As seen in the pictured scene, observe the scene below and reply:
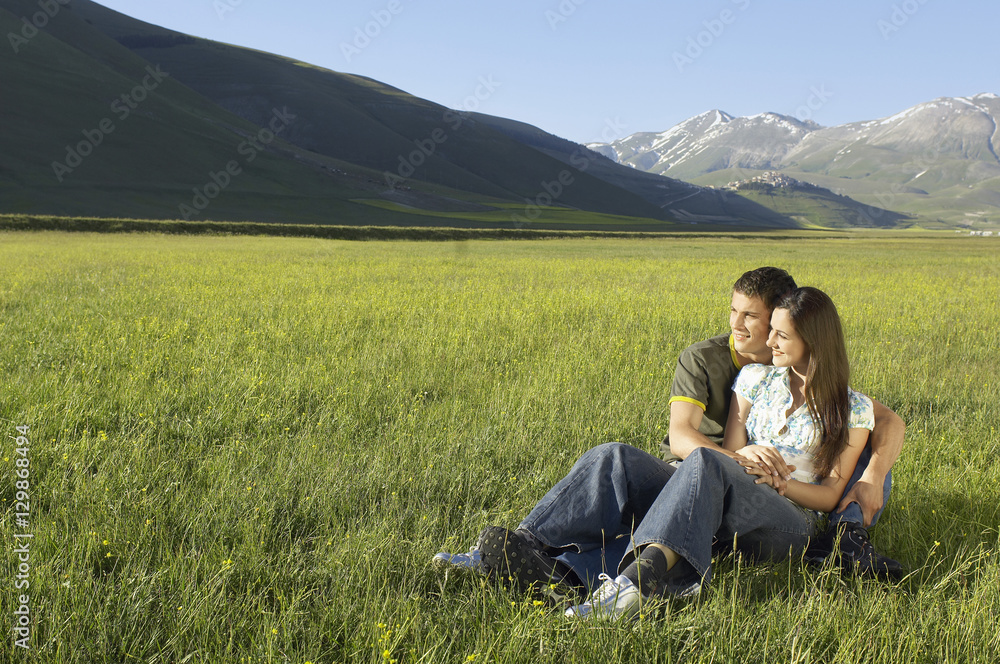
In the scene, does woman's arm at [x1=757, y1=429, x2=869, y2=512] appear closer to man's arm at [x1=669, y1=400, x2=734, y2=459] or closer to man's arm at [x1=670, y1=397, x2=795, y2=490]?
man's arm at [x1=670, y1=397, x2=795, y2=490]

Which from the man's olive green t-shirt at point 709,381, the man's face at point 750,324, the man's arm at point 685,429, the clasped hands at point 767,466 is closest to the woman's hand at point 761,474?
the clasped hands at point 767,466

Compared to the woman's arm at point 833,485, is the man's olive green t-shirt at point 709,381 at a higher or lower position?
higher

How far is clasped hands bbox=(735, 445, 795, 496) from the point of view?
11.0ft

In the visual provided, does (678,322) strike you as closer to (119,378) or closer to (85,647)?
(119,378)

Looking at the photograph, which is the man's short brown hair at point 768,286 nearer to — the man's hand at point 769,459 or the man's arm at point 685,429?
the man's arm at point 685,429

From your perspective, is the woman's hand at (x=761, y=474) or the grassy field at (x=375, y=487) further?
the woman's hand at (x=761, y=474)

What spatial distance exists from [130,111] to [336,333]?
139 metres

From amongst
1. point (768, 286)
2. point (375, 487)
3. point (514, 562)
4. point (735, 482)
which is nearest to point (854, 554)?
point (735, 482)

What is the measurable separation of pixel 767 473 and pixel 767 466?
37 millimetres

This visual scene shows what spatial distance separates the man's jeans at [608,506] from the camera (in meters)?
3.14

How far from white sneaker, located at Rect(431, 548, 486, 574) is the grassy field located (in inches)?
2.7

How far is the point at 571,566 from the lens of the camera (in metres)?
3.17

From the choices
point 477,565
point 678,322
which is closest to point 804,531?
point 477,565

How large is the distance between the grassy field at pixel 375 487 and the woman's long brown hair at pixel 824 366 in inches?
31.7
